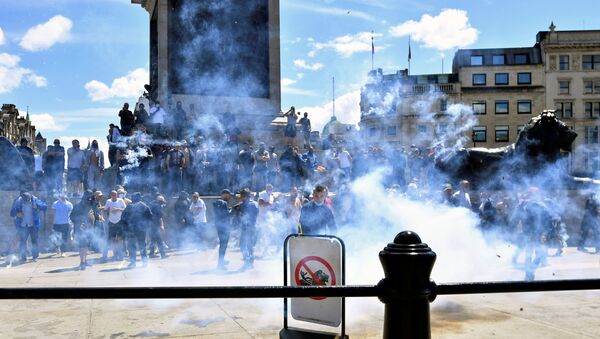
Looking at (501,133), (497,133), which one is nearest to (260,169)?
(497,133)

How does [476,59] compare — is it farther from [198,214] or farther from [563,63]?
[198,214]

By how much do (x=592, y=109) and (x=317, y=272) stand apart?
58563 millimetres

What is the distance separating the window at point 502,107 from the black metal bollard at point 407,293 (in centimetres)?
5785

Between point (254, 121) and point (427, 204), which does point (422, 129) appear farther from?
point (427, 204)

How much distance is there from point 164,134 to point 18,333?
12007 millimetres

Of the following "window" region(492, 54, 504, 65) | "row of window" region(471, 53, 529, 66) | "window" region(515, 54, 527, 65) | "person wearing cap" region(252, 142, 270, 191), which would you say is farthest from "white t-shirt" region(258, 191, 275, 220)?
"window" region(515, 54, 527, 65)

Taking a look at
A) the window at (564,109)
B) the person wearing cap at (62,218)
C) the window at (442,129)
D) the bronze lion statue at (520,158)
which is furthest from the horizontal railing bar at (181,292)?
the window at (564,109)

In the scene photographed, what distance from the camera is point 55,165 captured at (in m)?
14.5

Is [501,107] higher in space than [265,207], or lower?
higher

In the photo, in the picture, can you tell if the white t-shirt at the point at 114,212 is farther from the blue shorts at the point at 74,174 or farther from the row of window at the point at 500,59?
the row of window at the point at 500,59

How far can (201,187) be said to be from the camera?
15.5m

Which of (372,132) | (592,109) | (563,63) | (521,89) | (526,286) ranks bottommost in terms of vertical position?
(526,286)

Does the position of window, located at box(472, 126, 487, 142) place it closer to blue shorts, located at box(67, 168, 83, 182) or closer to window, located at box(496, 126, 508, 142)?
window, located at box(496, 126, 508, 142)

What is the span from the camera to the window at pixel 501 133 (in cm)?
5678
